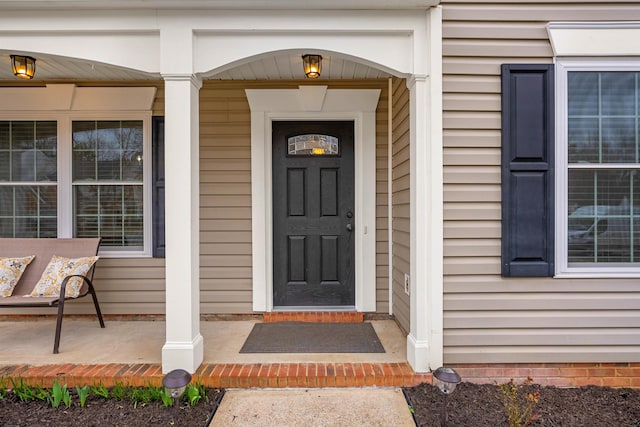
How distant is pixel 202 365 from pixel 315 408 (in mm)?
845

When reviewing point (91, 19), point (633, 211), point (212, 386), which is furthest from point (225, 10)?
point (633, 211)

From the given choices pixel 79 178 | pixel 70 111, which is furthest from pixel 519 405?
pixel 70 111

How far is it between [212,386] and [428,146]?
2.13 meters

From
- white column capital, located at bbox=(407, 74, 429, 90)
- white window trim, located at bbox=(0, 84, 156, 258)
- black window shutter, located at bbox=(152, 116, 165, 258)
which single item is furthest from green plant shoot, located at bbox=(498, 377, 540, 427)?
white window trim, located at bbox=(0, 84, 156, 258)

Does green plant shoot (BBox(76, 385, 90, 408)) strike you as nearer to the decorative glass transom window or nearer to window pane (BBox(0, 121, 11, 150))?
the decorative glass transom window

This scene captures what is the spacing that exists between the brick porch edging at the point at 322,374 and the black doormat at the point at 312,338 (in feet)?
0.87

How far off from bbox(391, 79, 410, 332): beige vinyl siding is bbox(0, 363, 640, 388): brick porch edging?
60 cm

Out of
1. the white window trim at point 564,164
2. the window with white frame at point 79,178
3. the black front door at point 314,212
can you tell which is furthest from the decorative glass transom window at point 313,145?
the white window trim at point 564,164

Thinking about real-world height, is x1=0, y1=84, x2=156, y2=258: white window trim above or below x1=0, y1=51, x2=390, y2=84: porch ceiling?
below

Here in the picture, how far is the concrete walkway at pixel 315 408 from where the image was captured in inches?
85.4

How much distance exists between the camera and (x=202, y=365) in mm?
2594

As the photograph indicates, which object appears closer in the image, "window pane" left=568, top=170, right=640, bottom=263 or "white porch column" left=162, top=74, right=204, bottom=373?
"white porch column" left=162, top=74, right=204, bottom=373

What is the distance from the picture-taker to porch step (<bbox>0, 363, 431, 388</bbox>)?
2.46 metres

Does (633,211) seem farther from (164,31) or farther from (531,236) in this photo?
(164,31)
